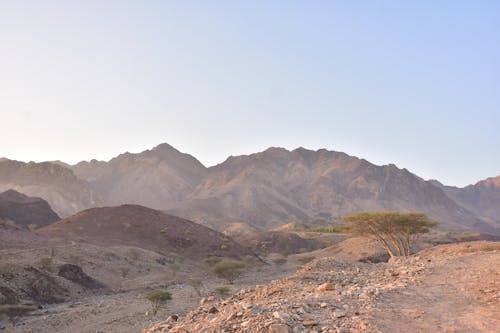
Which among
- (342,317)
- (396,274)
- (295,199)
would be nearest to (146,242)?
(396,274)

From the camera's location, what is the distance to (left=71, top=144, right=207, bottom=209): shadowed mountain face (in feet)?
531

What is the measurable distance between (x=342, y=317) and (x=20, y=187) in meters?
135

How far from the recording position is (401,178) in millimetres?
180000

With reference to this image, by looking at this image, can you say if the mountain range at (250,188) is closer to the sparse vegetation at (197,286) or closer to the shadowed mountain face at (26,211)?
the shadowed mountain face at (26,211)

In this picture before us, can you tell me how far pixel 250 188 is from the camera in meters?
151

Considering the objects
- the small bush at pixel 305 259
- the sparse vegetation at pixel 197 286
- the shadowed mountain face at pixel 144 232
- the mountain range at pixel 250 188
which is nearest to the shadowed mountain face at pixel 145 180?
the mountain range at pixel 250 188

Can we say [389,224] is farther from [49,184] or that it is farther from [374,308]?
[49,184]

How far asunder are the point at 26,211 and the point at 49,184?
6828 cm

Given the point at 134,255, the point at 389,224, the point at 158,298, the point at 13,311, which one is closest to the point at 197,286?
the point at 158,298

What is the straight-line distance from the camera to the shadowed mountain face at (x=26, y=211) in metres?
64.4

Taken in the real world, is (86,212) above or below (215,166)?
below

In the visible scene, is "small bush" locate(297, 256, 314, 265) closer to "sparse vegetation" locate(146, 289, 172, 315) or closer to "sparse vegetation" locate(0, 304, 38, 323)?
"sparse vegetation" locate(146, 289, 172, 315)

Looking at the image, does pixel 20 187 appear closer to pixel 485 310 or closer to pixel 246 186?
pixel 246 186

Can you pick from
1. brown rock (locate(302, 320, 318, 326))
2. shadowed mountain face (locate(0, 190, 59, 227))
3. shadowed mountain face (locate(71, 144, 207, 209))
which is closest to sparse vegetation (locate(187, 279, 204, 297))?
brown rock (locate(302, 320, 318, 326))
